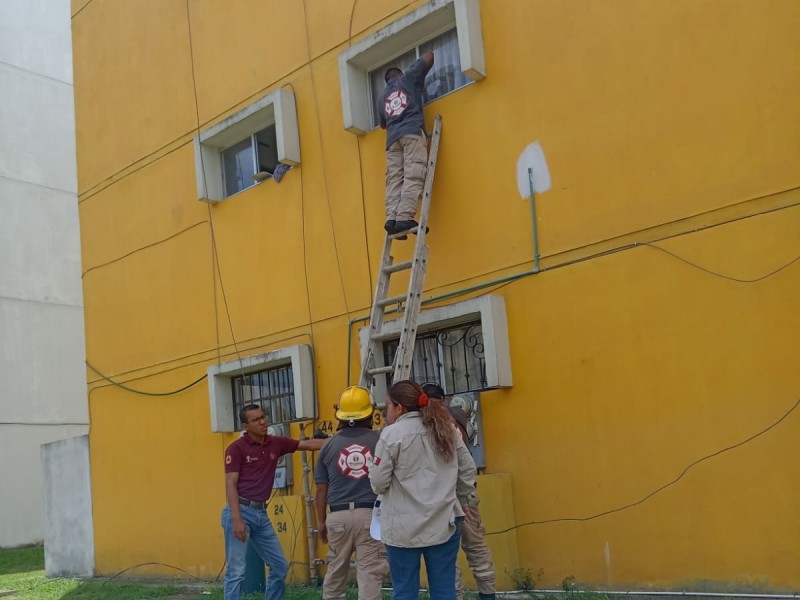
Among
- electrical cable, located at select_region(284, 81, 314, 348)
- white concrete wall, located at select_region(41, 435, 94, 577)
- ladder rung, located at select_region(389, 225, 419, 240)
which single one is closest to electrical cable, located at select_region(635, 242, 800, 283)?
ladder rung, located at select_region(389, 225, 419, 240)

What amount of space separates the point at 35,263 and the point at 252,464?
549 inches

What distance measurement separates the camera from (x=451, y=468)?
484 centimetres

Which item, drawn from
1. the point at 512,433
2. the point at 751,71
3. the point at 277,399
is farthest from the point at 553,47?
the point at 277,399

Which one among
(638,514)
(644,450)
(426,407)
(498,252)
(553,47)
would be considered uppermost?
(553,47)

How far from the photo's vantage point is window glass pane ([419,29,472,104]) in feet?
26.1

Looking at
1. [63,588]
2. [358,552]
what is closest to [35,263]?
[63,588]

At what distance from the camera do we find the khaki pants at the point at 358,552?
18.7 feet

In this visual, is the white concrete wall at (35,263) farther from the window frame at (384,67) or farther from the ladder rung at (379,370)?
the ladder rung at (379,370)

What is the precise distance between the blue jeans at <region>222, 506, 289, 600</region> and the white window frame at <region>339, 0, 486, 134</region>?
3901 millimetres

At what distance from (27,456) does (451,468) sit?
48.8ft

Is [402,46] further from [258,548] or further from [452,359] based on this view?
[258,548]

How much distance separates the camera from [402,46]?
27.4 ft

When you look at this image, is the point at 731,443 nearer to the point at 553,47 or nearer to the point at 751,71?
the point at 751,71

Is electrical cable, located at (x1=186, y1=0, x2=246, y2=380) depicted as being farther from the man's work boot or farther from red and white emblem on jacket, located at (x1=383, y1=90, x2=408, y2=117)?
red and white emblem on jacket, located at (x1=383, y1=90, x2=408, y2=117)
